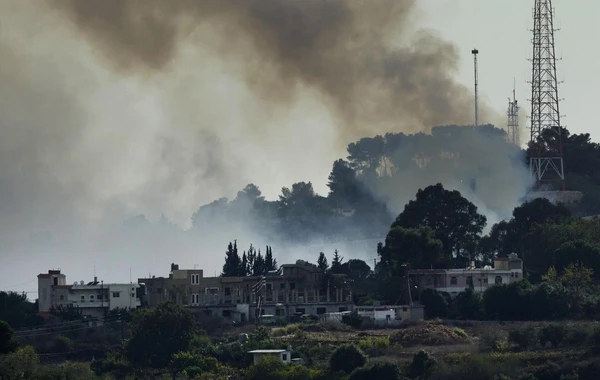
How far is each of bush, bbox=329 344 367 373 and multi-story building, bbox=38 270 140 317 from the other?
19.8 metres

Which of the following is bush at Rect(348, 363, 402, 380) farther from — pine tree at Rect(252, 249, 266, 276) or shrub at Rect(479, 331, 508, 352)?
pine tree at Rect(252, 249, 266, 276)

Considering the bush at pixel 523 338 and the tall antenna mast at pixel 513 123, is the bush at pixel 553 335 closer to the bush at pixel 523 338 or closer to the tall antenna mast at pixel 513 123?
the bush at pixel 523 338

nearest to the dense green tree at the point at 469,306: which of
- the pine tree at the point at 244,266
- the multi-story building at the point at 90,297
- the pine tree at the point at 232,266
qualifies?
the multi-story building at the point at 90,297

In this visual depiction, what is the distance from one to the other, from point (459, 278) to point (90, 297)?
1777cm

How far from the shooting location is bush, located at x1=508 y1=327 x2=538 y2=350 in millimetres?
73875

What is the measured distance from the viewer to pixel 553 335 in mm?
73812

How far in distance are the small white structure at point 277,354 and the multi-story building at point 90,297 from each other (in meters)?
16.2

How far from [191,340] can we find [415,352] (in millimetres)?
9744

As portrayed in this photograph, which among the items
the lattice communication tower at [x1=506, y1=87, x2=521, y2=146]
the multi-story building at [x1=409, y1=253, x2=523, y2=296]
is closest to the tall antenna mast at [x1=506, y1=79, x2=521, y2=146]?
the lattice communication tower at [x1=506, y1=87, x2=521, y2=146]

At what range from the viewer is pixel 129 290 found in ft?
297

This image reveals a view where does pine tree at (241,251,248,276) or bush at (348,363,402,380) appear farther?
pine tree at (241,251,248,276)

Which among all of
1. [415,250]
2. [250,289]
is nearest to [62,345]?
[250,289]

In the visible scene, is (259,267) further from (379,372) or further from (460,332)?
(379,372)

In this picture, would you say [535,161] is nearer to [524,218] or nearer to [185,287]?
[524,218]
